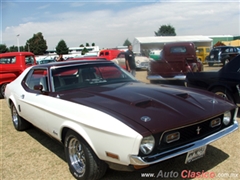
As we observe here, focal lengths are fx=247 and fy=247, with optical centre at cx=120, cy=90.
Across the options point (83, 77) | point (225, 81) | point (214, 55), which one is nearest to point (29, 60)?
point (83, 77)

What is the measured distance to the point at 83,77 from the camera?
3.91 metres

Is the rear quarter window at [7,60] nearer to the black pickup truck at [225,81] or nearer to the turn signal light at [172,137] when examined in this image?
the black pickup truck at [225,81]

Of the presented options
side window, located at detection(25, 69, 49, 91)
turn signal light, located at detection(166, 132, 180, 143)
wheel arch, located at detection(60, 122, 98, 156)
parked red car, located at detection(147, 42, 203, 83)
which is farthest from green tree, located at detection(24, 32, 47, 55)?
turn signal light, located at detection(166, 132, 180, 143)

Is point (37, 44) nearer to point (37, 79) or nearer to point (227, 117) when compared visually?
point (37, 79)

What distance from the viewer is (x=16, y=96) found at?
4652mm

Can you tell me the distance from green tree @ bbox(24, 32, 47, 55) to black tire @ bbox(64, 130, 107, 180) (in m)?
64.2

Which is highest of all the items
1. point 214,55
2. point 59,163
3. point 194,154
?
point 214,55

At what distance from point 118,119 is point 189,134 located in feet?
2.66

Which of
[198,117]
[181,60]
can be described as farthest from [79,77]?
[181,60]

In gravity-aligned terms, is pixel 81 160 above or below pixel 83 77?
below

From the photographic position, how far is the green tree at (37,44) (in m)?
63.4

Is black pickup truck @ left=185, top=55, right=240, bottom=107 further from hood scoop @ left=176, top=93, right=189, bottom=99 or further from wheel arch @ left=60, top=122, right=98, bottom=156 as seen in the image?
wheel arch @ left=60, top=122, right=98, bottom=156

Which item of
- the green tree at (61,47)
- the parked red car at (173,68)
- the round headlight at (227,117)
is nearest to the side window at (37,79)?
the round headlight at (227,117)

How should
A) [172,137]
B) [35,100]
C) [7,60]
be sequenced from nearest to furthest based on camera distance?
[172,137] < [35,100] < [7,60]
